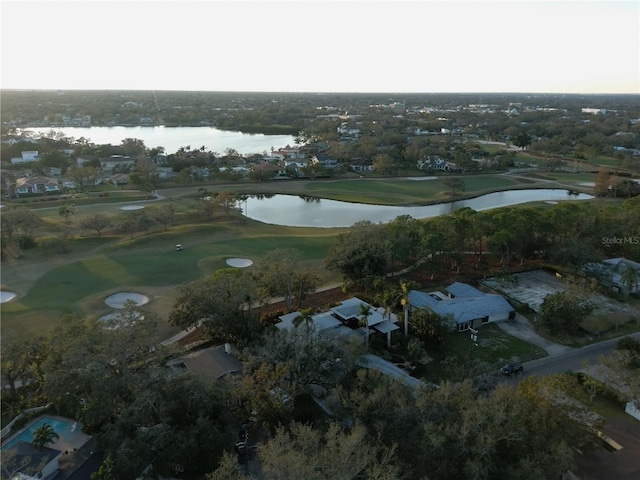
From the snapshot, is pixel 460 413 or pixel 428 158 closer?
pixel 460 413

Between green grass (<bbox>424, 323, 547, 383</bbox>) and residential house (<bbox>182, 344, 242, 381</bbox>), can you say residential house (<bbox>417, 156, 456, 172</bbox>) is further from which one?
residential house (<bbox>182, 344, 242, 381</bbox>)

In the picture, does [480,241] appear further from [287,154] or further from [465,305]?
[287,154]

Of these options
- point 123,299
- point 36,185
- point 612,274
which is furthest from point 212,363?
point 36,185

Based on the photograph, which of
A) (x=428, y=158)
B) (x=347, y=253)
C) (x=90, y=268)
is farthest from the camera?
(x=428, y=158)

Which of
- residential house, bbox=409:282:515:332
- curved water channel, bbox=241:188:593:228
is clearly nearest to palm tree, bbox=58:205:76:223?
curved water channel, bbox=241:188:593:228

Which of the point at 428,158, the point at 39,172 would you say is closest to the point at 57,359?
the point at 39,172

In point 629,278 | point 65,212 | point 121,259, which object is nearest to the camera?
point 629,278

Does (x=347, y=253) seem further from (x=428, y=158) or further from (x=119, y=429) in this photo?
(x=428, y=158)
